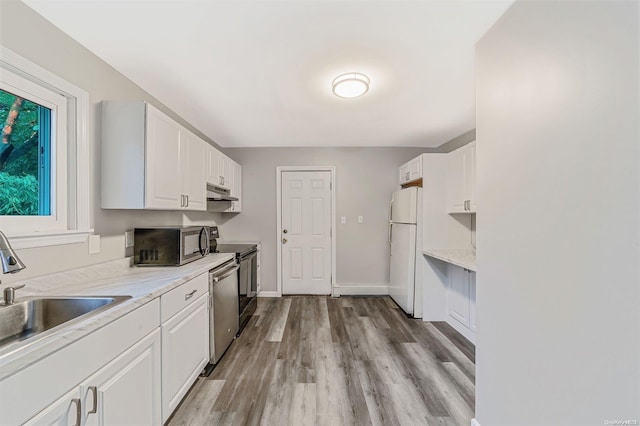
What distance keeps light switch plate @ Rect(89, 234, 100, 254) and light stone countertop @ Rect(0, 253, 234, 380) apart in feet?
0.33

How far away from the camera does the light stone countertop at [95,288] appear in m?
0.77

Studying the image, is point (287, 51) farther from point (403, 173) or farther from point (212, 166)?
point (403, 173)

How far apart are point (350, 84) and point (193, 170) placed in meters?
1.63

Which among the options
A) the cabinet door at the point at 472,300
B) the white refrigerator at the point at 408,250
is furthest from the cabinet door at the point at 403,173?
the cabinet door at the point at 472,300

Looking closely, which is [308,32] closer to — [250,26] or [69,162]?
[250,26]

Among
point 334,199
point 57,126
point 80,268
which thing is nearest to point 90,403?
point 80,268

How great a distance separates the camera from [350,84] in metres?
1.95

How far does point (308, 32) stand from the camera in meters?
1.50

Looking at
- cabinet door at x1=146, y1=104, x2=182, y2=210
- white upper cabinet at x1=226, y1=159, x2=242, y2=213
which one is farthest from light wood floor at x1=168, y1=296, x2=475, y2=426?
white upper cabinet at x1=226, y1=159, x2=242, y2=213

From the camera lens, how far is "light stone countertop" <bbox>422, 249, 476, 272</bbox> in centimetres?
227

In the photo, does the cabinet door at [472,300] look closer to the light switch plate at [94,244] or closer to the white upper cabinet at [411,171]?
the white upper cabinet at [411,171]

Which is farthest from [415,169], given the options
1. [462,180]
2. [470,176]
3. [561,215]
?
[561,215]

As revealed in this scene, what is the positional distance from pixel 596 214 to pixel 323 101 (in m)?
2.06

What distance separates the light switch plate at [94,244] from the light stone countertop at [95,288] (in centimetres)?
10
